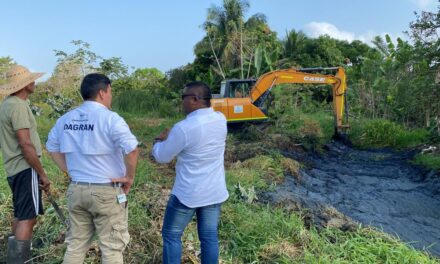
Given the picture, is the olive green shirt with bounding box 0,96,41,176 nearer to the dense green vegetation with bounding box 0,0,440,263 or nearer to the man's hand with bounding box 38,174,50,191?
the man's hand with bounding box 38,174,50,191

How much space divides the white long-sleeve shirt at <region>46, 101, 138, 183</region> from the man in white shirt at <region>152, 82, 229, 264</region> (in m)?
0.33

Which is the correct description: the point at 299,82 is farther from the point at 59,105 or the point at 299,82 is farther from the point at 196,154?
the point at 196,154

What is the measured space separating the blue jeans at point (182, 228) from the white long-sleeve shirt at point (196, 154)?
0.08m

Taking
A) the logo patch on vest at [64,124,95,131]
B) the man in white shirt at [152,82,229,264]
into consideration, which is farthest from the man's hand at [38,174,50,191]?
the man in white shirt at [152,82,229,264]

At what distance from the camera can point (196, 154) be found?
133 inches

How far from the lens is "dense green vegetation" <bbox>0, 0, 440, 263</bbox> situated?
444cm

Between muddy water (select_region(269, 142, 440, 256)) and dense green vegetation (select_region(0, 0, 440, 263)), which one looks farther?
muddy water (select_region(269, 142, 440, 256))

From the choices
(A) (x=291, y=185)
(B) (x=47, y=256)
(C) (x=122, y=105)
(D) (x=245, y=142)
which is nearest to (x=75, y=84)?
(C) (x=122, y=105)

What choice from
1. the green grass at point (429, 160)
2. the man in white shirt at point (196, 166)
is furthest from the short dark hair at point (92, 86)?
the green grass at point (429, 160)

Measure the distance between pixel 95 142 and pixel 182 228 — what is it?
961 mm

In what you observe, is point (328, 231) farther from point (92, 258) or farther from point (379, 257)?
point (92, 258)

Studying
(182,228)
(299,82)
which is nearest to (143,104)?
(299,82)

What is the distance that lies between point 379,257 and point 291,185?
4.66 metres

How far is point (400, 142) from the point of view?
48.6ft
